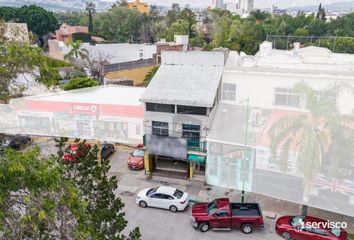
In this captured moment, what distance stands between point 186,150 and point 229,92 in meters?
4.28

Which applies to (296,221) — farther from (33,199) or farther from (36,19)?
(36,19)

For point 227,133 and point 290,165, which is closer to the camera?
point 290,165

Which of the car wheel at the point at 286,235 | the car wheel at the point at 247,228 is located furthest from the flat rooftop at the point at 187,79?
the car wheel at the point at 286,235

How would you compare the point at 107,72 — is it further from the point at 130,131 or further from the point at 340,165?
the point at 340,165

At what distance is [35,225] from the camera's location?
4.12m

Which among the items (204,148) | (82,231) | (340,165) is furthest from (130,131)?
(82,231)

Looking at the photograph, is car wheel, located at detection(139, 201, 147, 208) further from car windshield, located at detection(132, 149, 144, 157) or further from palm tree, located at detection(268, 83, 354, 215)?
palm tree, located at detection(268, 83, 354, 215)

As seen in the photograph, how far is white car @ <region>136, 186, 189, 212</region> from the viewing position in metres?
13.5

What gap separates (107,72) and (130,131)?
1743 cm

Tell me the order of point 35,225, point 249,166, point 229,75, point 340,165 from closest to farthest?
point 35,225 → point 340,165 → point 249,166 → point 229,75

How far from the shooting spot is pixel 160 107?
1503 cm

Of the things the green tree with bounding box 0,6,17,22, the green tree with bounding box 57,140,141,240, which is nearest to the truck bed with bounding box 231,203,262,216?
the green tree with bounding box 57,140,141,240

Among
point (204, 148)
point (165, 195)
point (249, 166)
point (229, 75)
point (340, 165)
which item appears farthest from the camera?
point (229, 75)

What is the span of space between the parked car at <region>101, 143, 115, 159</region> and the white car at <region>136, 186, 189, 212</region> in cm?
561
